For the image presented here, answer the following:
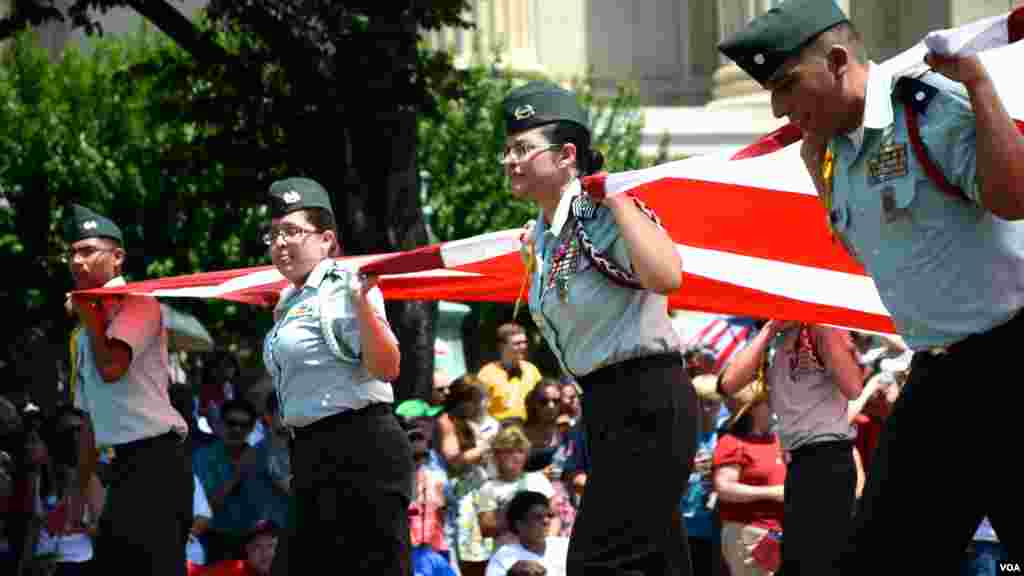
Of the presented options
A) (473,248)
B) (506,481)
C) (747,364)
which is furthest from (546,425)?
(473,248)

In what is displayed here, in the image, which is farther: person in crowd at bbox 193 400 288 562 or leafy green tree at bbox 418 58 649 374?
leafy green tree at bbox 418 58 649 374

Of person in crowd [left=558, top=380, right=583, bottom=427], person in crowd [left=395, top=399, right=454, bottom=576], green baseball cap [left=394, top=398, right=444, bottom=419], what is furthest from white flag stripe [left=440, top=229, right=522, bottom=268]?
person in crowd [left=558, top=380, right=583, bottom=427]

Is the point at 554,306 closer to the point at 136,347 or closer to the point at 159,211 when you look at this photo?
the point at 136,347

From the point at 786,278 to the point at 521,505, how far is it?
106 inches

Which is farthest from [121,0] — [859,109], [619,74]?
[619,74]

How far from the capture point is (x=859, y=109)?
14.1 ft

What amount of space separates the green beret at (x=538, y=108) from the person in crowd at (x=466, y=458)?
4.99 metres

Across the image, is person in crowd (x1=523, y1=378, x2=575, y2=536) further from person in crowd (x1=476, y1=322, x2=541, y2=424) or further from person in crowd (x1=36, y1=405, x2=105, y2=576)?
person in crowd (x1=36, y1=405, x2=105, y2=576)

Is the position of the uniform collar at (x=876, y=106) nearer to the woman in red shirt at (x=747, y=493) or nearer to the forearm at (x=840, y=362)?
the forearm at (x=840, y=362)

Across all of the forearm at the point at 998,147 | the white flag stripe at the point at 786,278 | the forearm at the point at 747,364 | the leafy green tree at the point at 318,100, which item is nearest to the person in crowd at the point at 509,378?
the leafy green tree at the point at 318,100

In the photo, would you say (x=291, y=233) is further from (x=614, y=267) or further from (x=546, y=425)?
(x=546, y=425)

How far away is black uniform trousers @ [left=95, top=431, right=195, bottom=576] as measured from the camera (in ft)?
24.0

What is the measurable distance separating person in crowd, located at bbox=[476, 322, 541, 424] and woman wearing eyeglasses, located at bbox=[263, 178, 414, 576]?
599 cm

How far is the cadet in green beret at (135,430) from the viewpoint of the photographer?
24.1 feet
